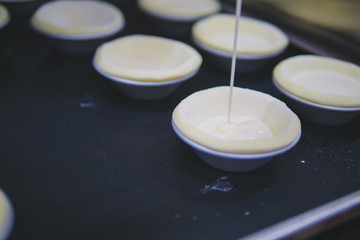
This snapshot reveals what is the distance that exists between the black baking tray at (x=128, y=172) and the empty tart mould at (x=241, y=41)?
0.46 feet

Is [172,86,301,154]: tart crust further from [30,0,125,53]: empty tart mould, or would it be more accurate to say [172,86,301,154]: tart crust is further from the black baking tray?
[30,0,125,53]: empty tart mould

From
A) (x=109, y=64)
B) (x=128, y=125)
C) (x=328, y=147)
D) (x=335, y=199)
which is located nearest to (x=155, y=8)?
(x=109, y=64)

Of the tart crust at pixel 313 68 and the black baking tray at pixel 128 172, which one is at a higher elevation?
the tart crust at pixel 313 68

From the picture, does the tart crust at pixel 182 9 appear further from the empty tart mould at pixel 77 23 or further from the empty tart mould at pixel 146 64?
the empty tart mould at pixel 146 64

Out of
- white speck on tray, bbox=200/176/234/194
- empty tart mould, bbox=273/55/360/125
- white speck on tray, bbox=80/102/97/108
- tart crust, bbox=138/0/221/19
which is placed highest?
tart crust, bbox=138/0/221/19

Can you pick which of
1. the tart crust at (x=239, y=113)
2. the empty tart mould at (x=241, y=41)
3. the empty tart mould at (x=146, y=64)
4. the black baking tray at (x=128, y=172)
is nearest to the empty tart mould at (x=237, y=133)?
the tart crust at (x=239, y=113)

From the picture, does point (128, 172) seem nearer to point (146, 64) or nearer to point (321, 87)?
point (146, 64)

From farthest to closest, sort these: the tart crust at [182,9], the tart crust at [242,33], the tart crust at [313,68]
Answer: the tart crust at [182,9] < the tart crust at [242,33] < the tart crust at [313,68]

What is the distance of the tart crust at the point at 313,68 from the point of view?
142cm

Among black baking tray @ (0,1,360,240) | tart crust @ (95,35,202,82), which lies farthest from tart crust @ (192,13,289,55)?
black baking tray @ (0,1,360,240)

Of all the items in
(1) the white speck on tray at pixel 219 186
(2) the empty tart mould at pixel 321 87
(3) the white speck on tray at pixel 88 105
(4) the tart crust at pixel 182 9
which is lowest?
(1) the white speck on tray at pixel 219 186

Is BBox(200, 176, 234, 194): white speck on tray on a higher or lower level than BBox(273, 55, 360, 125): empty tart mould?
lower

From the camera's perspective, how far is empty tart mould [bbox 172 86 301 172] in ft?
3.76

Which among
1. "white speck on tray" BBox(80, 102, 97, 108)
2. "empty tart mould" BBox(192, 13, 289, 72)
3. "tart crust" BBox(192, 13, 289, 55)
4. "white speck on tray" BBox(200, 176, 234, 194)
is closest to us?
"white speck on tray" BBox(200, 176, 234, 194)
